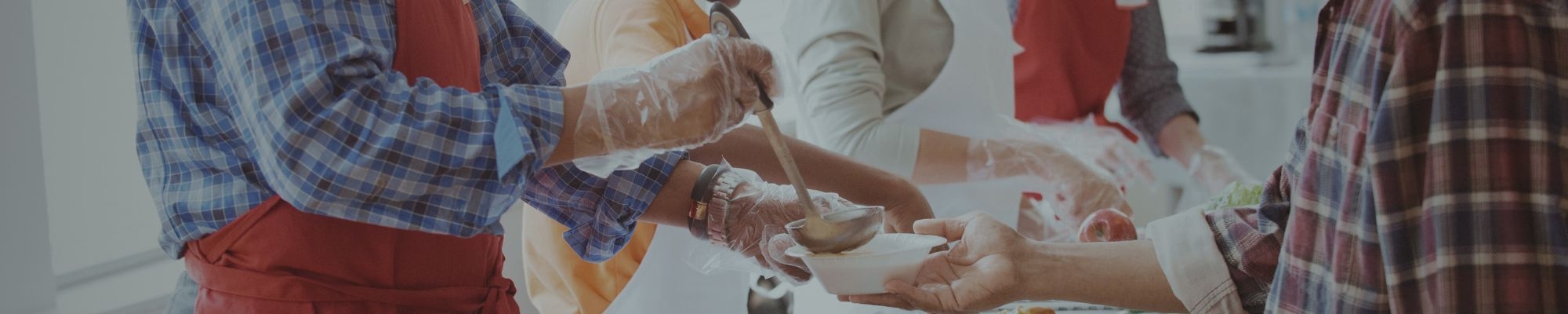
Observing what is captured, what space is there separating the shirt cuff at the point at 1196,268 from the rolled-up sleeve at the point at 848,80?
861 millimetres

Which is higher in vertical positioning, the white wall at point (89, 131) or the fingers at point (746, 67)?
the fingers at point (746, 67)

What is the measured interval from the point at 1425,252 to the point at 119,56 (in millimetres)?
1934

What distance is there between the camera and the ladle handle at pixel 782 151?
1.27 metres

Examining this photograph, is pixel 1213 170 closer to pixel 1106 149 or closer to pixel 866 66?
pixel 1106 149

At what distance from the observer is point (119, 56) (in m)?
2.03

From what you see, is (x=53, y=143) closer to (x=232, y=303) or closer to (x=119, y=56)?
(x=119, y=56)

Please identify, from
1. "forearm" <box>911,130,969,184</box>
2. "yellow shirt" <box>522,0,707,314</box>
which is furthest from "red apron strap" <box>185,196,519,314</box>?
"forearm" <box>911,130,969,184</box>

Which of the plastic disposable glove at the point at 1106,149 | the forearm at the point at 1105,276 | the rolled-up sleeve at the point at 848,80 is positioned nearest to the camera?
the forearm at the point at 1105,276

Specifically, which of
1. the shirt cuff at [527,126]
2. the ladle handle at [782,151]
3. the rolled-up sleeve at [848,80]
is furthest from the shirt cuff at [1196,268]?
the rolled-up sleeve at [848,80]

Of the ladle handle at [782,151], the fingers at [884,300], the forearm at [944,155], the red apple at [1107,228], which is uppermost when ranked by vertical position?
the ladle handle at [782,151]

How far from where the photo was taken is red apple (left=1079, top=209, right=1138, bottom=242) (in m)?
1.87

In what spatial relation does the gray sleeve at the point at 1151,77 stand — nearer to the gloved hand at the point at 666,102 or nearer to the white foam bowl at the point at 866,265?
the white foam bowl at the point at 866,265

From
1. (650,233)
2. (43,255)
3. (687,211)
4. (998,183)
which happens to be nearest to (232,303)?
(687,211)

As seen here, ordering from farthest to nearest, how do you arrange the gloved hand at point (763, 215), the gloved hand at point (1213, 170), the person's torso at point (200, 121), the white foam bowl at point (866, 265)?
1. the gloved hand at point (1213, 170)
2. the gloved hand at point (763, 215)
3. the white foam bowl at point (866, 265)
4. the person's torso at point (200, 121)
